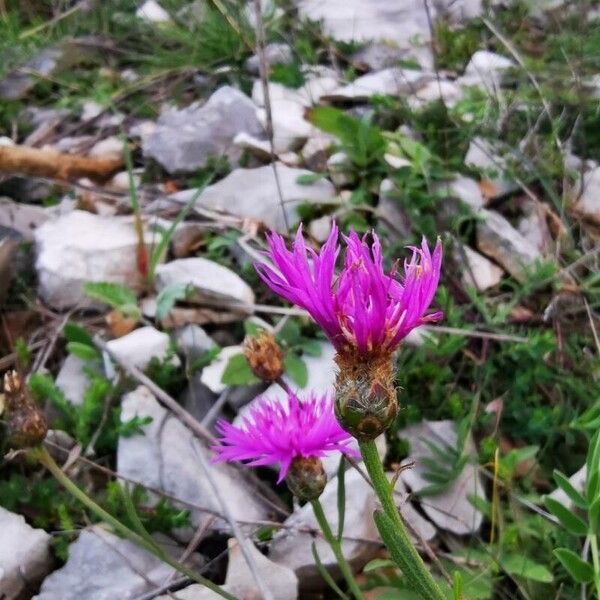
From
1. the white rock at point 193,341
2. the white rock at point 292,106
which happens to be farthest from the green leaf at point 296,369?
the white rock at point 292,106

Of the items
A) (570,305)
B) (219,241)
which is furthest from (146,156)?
(570,305)

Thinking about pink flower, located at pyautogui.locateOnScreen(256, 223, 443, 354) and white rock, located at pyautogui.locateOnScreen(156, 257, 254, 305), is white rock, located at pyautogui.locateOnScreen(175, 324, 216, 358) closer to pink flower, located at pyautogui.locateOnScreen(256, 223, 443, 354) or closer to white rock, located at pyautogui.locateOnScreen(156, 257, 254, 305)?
white rock, located at pyautogui.locateOnScreen(156, 257, 254, 305)

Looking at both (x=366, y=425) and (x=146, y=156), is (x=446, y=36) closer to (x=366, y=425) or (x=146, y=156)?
(x=146, y=156)

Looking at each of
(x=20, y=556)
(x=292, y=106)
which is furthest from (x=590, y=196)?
(x=20, y=556)

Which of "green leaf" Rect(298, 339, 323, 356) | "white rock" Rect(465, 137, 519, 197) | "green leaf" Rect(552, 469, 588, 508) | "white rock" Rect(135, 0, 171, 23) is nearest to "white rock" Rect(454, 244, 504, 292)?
"white rock" Rect(465, 137, 519, 197)

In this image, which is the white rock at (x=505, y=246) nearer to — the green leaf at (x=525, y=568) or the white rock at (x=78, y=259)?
the green leaf at (x=525, y=568)
